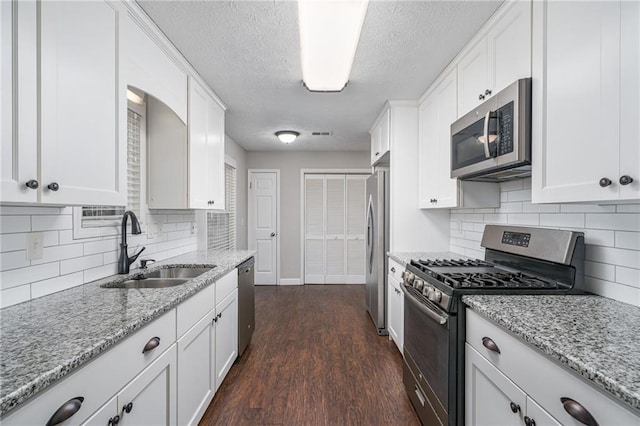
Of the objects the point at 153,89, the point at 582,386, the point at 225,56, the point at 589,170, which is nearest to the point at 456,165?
the point at 589,170

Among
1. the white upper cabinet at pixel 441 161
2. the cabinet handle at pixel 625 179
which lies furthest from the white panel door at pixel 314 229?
the cabinet handle at pixel 625 179

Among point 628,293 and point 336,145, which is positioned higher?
point 336,145

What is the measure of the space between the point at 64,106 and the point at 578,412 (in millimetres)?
1988

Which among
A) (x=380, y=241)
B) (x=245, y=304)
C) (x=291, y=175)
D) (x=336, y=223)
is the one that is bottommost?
(x=245, y=304)

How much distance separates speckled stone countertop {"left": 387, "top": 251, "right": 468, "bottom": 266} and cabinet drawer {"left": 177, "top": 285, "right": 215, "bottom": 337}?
1.51 metres

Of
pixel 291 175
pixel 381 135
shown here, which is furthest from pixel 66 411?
pixel 291 175

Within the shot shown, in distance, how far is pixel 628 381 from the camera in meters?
0.71

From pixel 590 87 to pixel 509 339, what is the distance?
1000 millimetres

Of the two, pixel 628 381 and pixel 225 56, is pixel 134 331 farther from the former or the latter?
pixel 225 56

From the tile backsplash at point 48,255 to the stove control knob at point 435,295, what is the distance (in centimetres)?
192

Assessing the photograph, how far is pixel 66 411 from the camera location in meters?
0.80

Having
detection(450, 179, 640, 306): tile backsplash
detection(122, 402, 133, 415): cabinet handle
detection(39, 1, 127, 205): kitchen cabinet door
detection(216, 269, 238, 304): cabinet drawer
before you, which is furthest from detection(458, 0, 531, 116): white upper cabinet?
detection(122, 402, 133, 415): cabinet handle

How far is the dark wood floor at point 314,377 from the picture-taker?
1935mm

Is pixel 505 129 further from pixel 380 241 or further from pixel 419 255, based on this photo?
pixel 380 241
